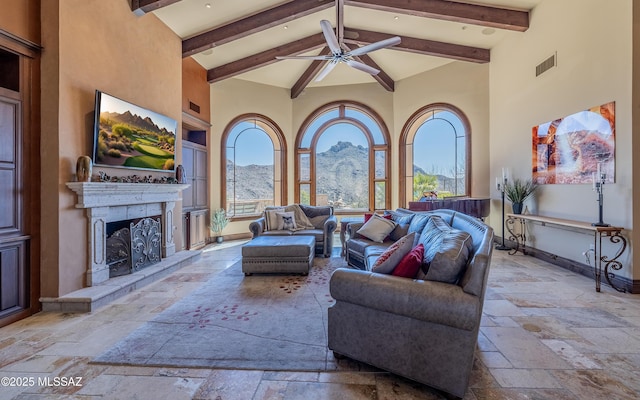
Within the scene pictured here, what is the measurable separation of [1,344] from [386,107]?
7900 mm

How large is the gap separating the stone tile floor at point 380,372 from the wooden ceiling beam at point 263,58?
5106 mm

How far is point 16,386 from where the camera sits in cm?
191

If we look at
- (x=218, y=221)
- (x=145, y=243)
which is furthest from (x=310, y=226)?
(x=145, y=243)

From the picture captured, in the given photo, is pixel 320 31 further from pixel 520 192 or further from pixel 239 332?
pixel 239 332

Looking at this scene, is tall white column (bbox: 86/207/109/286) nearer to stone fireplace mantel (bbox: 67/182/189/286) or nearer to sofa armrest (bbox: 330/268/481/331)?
stone fireplace mantel (bbox: 67/182/189/286)

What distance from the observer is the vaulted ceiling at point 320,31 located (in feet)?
15.8

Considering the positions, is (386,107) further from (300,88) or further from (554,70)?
(554,70)

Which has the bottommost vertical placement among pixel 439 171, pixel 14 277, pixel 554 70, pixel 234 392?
pixel 234 392

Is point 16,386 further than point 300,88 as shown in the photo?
No

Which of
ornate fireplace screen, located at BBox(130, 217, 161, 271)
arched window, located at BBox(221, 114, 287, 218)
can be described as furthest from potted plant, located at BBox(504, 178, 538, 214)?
ornate fireplace screen, located at BBox(130, 217, 161, 271)

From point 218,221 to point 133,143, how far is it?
10.2 ft

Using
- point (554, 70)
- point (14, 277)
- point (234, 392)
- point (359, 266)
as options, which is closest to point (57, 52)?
point (14, 277)

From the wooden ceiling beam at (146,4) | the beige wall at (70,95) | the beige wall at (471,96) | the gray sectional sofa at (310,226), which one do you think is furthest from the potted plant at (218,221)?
the beige wall at (471,96)

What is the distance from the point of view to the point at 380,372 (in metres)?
2.04
